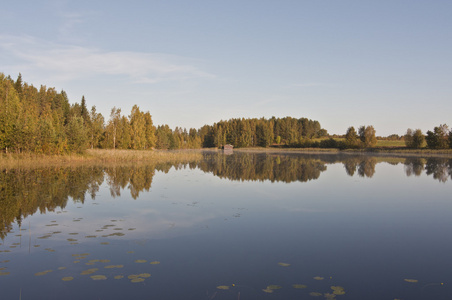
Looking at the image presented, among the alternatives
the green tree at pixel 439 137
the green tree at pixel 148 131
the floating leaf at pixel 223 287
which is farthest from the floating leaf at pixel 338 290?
the green tree at pixel 439 137

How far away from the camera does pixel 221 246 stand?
34.2ft

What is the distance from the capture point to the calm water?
7398 mm

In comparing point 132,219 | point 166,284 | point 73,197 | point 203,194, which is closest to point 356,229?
point 166,284

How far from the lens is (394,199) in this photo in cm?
2002

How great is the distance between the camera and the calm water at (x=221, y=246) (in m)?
7.40

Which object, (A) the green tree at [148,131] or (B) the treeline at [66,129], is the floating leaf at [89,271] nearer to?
(B) the treeline at [66,129]

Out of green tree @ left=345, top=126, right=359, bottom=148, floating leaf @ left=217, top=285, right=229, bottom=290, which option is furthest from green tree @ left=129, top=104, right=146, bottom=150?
green tree @ left=345, top=126, right=359, bottom=148

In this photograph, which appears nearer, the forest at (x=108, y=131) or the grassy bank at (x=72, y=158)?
the grassy bank at (x=72, y=158)

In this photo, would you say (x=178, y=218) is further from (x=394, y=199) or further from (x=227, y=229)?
(x=394, y=199)

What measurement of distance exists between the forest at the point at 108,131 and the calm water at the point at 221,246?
26.0 metres

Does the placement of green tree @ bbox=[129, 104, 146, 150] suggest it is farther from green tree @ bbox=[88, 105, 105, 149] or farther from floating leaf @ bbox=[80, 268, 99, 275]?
floating leaf @ bbox=[80, 268, 99, 275]

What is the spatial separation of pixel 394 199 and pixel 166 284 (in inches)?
681

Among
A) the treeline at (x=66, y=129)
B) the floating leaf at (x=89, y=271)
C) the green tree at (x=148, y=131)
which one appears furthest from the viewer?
the green tree at (x=148, y=131)

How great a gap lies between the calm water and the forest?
26.0 meters
